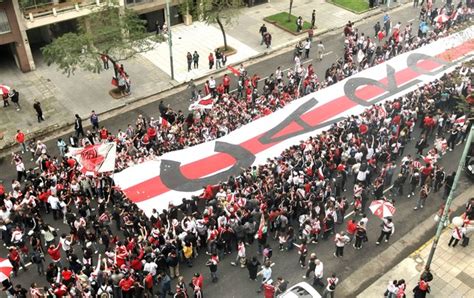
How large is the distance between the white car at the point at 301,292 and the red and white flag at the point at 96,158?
9866mm

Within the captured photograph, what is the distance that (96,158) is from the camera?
2322 cm

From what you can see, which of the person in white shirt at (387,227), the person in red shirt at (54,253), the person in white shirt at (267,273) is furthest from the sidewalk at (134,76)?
the person in white shirt at (387,227)

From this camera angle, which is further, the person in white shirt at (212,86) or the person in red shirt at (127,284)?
the person in white shirt at (212,86)

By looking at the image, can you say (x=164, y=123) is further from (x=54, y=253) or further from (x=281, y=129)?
(x=54, y=253)

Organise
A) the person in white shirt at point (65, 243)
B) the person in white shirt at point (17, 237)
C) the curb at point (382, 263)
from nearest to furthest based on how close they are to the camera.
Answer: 1. the person in white shirt at point (65, 243)
2. the curb at point (382, 263)
3. the person in white shirt at point (17, 237)

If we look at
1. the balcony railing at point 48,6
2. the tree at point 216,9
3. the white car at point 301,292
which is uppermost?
the balcony railing at point 48,6

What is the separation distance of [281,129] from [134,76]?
43.5ft

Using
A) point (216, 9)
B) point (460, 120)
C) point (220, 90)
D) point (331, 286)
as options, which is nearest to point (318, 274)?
point (331, 286)

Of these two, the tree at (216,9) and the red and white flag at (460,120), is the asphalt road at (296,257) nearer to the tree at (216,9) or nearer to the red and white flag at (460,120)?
the red and white flag at (460,120)

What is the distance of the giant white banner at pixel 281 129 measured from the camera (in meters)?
23.4

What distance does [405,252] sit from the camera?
71.6 feet

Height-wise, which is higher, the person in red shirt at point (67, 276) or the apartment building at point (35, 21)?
the apartment building at point (35, 21)

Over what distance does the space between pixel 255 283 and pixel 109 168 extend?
8.40 meters

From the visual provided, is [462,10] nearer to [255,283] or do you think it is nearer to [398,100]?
[398,100]
